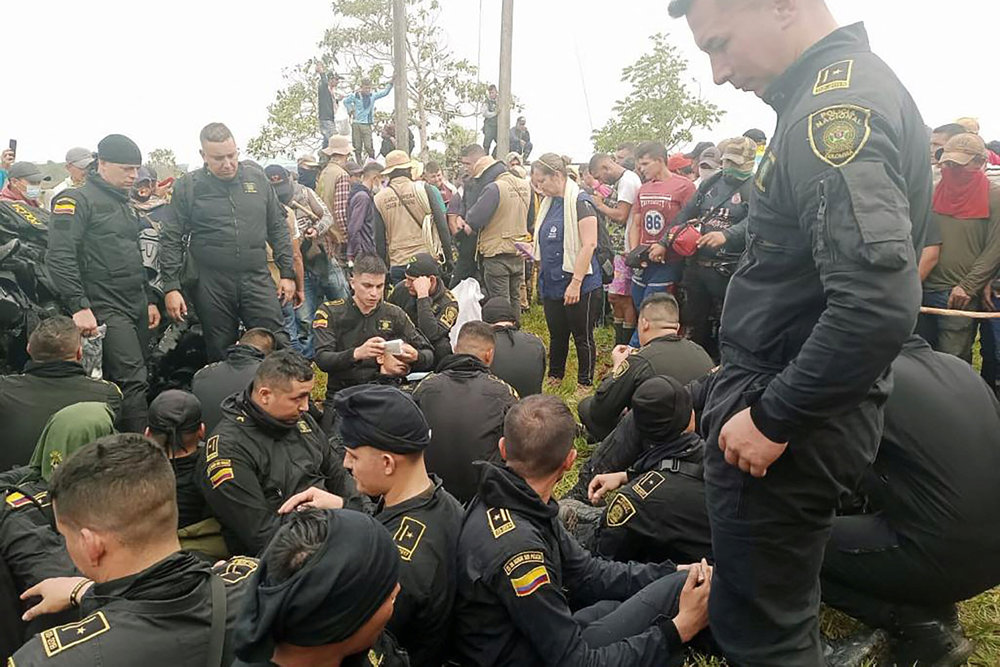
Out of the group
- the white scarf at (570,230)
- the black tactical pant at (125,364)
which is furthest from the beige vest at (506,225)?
the black tactical pant at (125,364)

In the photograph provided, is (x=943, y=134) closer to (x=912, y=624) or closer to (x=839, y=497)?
(x=912, y=624)

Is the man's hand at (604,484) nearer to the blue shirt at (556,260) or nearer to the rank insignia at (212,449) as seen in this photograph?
the rank insignia at (212,449)

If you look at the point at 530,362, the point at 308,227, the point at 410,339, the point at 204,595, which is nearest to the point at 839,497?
the point at 204,595

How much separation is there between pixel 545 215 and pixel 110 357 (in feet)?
11.2

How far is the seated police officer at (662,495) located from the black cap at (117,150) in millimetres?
3824

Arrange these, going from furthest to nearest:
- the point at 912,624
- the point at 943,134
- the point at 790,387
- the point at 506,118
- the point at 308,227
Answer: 1. the point at 506,118
2. the point at 308,227
3. the point at 943,134
4. the point at 912,624
5. the point at 790,387

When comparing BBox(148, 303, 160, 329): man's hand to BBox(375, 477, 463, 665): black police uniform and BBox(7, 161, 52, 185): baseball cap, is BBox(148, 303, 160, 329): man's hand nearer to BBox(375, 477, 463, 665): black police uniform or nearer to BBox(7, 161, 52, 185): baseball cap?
BBox(375, 477, 463, 665): black police uniform

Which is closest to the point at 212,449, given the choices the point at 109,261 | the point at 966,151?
the point at 109,261

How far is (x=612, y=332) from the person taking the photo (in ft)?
27.8

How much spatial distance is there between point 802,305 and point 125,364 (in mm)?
4470

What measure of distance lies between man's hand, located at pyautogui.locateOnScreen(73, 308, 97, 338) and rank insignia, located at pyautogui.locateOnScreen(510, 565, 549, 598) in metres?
3.66

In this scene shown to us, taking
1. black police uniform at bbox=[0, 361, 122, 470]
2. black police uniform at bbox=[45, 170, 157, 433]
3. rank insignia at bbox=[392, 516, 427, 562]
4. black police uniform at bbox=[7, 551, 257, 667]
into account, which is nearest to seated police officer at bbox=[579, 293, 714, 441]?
rank insignia at bbox=[392, 516, 427, 562]

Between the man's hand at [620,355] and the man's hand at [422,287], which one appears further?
the man's hand at [422,287]

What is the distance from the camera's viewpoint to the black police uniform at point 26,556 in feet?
8.32
